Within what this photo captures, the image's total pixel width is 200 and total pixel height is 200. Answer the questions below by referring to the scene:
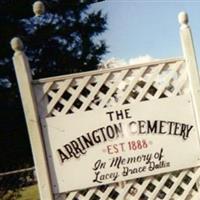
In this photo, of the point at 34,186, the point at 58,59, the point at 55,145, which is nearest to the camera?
the point at 55,145

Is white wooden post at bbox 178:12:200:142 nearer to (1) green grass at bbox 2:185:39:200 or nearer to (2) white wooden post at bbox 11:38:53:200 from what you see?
(2) white wooden post at bbox 11:38:53:200

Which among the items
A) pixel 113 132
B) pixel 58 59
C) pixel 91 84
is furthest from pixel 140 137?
pixel 58 59

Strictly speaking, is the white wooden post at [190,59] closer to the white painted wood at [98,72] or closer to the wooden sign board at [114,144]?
the white painted wood at [98,72]

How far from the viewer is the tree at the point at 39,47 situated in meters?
14.4

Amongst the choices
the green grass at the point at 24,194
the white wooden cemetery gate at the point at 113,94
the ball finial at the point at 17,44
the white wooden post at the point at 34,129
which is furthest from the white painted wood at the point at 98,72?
the green grass at the point at 24,194

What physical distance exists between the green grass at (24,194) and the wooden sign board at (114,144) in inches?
378

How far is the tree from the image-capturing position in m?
14.4

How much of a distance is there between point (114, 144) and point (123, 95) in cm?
44

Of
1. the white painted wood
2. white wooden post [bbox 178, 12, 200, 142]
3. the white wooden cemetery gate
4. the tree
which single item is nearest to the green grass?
the tree

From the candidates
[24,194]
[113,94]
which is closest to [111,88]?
[113,94]

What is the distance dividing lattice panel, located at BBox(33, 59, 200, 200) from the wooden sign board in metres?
0.08

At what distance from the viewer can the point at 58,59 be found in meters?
15.8

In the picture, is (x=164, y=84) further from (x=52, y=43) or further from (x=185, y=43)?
(x=52, y=43)

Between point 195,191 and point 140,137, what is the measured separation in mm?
771
